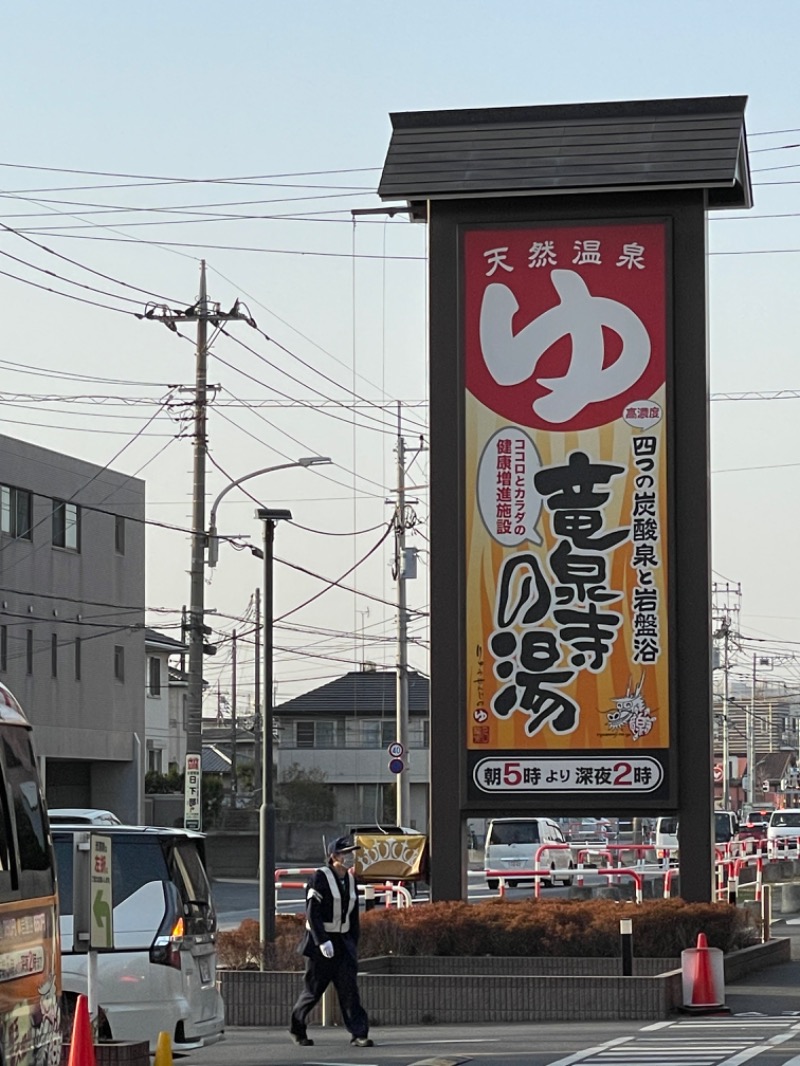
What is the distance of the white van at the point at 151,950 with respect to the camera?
12.1 metres

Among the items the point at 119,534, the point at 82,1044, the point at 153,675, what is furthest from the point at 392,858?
the point at 153,675

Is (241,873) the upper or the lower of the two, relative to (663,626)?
lower

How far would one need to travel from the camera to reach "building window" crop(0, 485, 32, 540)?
4378 cm

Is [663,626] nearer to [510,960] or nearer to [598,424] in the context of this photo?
[598,424]

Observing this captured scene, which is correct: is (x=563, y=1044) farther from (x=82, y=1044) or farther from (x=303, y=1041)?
(x=82, y=1044)

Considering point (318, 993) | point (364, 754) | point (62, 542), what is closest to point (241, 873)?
point (62, 542)

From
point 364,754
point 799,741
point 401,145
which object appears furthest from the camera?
point 799,741

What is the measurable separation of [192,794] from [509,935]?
53.1 feet

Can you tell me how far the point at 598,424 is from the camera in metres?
19.6

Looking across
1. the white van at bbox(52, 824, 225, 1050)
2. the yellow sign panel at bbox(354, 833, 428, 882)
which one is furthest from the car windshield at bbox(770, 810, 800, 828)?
the white van at bbox(52, 824, 225, 1050)

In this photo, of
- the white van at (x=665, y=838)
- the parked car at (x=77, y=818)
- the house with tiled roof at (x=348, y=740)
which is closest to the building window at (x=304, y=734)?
the house with tiled roof at (x=348, y=740)

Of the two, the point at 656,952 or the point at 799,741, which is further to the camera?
the point at 799,741

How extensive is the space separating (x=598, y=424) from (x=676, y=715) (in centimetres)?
329

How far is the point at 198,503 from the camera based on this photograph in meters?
34.9
